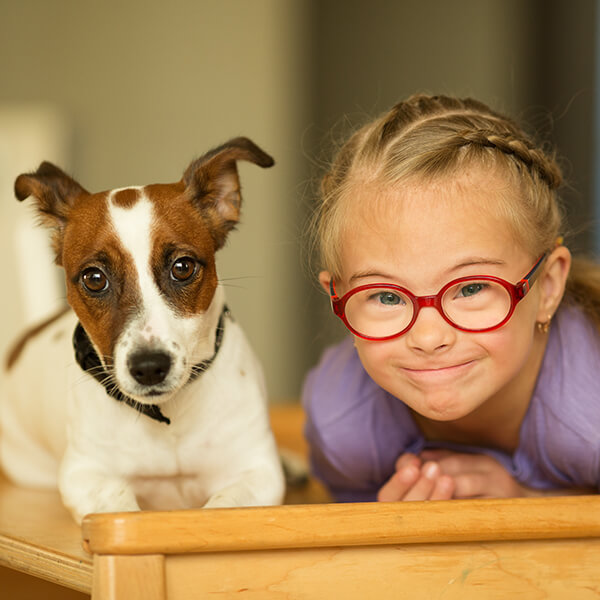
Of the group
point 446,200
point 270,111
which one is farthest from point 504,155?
point 270,111

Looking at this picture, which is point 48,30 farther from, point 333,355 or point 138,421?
point 138,421

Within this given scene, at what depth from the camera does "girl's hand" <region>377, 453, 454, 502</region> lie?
1254 mm

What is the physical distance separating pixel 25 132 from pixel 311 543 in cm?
242

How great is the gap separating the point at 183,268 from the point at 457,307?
0.38 m

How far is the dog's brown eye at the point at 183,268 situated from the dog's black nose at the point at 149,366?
0.40 ft

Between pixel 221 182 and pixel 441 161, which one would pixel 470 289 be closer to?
pixel 441 161

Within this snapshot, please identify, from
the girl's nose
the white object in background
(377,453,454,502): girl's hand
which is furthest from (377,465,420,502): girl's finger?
the white object in background

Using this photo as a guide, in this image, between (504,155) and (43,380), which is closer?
(504,155)

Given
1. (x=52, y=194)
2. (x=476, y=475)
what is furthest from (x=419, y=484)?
(x=52, y=194)

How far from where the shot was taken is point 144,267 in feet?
3.67

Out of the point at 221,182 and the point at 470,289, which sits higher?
the point at 221,182

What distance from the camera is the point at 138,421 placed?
1203 millimetres

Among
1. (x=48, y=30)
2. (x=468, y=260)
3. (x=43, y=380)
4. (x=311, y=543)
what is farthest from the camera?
(x=48, y=30)

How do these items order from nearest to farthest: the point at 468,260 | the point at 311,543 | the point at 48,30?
1. the point at 311,543
2. the point at 468,260
3. the point at 48,30
